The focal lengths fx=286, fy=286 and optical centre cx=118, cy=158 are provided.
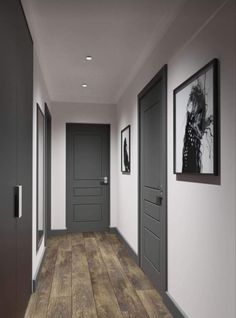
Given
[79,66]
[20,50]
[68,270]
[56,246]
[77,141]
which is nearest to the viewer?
[20,50]

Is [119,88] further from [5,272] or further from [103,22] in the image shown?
[5,272]

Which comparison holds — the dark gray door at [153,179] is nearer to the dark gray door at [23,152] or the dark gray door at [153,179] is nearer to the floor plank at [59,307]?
the floor plank at [59,307]

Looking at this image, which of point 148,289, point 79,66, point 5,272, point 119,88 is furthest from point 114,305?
point 119,88

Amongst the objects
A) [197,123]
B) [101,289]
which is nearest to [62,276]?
[101,289]

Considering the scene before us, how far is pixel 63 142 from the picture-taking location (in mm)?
5320

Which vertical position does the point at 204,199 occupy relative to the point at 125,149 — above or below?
below

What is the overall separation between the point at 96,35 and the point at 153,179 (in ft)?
5.10

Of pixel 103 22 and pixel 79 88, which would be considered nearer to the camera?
pixel 103 22

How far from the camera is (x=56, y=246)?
175 inches

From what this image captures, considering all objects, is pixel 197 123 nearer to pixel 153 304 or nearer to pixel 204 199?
pixel 204 199

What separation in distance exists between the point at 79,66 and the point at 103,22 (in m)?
1.12

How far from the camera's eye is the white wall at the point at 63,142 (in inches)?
207

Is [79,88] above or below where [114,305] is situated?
above

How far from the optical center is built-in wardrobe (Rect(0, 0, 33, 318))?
5.08ft
